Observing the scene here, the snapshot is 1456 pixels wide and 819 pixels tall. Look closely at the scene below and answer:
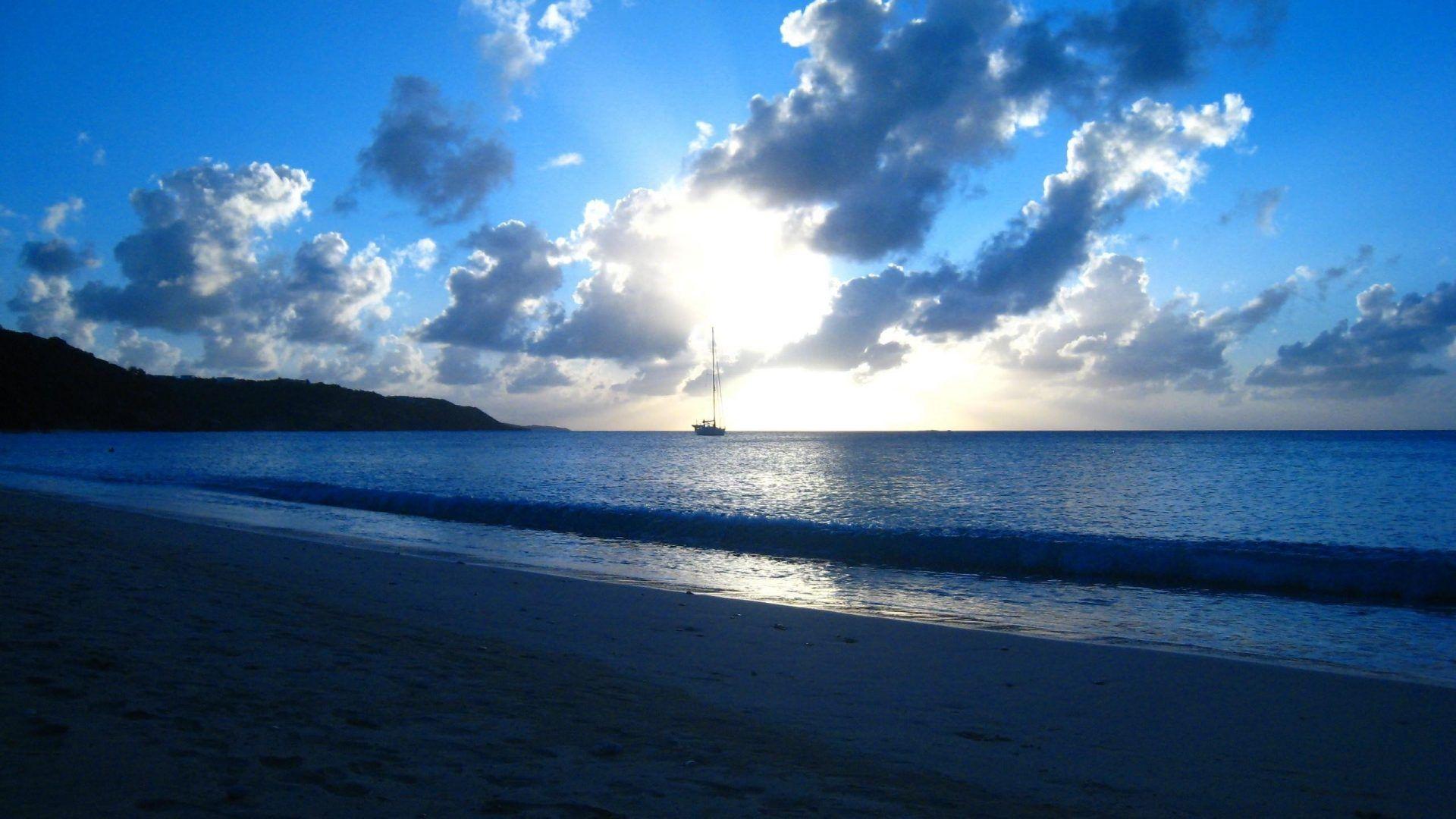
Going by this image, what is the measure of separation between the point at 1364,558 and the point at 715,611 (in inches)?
629

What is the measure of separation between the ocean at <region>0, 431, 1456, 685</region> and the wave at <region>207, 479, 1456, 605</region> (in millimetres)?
66

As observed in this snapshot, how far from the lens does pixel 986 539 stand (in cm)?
2061

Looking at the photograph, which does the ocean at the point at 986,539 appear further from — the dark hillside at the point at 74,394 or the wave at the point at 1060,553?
the dark hillside at the point at 74,394

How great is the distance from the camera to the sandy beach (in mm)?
4602

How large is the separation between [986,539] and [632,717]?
1615 centimetres

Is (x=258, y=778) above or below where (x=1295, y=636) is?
above

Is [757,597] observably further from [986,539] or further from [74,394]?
[74,394]

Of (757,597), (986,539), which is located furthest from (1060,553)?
(757,597)

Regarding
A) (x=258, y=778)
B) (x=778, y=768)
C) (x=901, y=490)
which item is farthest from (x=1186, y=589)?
(x=901, y=490)

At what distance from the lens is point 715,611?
11773 mm

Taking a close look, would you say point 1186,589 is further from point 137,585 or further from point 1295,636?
point 137,585

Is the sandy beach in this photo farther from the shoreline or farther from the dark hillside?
the dark hillside

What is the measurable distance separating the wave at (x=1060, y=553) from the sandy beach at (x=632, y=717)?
8.83m

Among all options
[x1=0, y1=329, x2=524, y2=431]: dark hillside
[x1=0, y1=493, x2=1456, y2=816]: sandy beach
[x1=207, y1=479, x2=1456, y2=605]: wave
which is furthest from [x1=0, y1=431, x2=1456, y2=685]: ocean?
[x1=0, y1=329, x2=524, y2=431]: dark hillside
